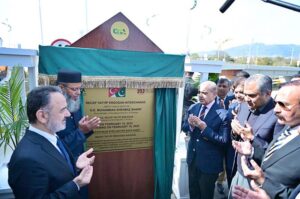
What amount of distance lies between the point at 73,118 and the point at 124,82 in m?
0.71

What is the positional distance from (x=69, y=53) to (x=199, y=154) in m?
1.95

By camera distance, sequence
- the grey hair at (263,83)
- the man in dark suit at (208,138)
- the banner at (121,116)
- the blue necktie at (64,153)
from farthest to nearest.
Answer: the banner at (121,116)
the man in dark suit at (208,138)
the grey hair at (263,83)
the blue necktie at (64,153)

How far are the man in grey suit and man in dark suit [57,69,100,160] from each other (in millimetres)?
1551

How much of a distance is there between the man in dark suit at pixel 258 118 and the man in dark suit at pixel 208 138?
1.16ft

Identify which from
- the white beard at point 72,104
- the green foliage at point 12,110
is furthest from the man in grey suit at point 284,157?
the green foliage at point 12,110

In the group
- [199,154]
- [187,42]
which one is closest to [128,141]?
[199,154]

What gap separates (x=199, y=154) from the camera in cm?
268

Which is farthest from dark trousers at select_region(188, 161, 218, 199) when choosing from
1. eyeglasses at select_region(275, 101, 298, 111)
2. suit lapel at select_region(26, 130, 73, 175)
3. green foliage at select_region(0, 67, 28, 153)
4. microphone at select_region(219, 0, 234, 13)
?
green foliage at select_region(0, 67, 28, 153)

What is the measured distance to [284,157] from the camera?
1.47 meters

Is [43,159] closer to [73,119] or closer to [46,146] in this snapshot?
[46,146]

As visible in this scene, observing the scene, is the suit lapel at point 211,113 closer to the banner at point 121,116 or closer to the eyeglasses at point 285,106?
the banner at point 121,116

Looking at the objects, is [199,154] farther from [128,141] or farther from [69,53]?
[69,53]

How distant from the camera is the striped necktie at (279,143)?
5.21ft

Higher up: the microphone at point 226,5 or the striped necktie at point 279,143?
the microphone at point 226,5
